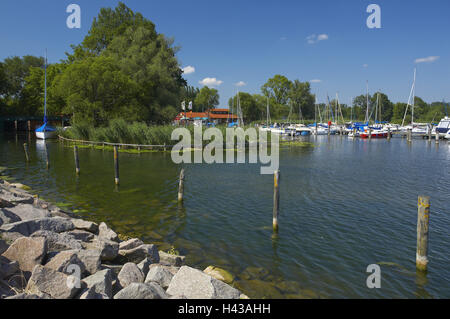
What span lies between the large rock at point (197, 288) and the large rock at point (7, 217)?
222 inches

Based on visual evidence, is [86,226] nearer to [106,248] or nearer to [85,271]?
[106,248]

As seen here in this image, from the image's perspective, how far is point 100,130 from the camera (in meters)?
43.1

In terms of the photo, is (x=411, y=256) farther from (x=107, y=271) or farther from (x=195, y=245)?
(x=107, y=271)

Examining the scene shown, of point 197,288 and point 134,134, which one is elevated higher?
point 134,134

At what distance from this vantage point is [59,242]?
821cm

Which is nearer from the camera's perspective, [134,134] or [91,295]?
[91,295]

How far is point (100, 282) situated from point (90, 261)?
43.3 inches

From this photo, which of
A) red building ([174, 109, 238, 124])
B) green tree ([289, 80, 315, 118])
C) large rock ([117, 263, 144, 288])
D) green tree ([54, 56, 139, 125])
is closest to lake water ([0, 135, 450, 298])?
large rock ([117, 263, 144, 288])

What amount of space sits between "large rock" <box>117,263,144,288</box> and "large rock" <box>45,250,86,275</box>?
34.1 inches

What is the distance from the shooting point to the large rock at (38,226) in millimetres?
8576

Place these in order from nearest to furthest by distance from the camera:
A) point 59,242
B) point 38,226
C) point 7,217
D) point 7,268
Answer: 1. point 7,268
2. point 59,242
3. point 38,226
4. point 7,217

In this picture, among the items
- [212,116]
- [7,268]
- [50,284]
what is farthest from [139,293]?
[212,116]

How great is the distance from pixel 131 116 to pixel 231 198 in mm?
38492
